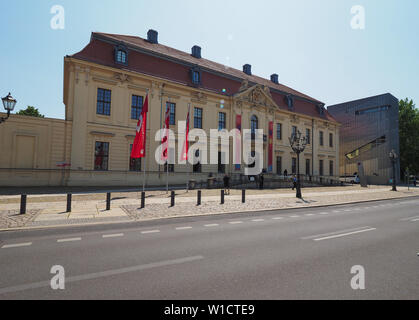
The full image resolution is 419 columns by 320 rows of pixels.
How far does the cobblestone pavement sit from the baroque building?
33.3 feet

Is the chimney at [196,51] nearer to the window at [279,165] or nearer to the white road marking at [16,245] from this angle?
the window at [279,165]

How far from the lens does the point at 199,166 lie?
28.4m

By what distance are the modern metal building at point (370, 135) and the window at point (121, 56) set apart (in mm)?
49888

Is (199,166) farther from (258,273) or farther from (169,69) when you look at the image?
(258,273)

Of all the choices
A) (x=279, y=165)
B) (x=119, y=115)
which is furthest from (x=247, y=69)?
(x=119, y=115)

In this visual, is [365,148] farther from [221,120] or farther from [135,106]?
[135,106]

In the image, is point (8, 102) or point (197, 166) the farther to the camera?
point (197, 166)

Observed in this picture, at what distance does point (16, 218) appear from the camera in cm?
827

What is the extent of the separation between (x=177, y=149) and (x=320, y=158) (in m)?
28.5

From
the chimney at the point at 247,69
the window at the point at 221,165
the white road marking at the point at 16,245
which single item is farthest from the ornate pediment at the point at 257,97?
the white road marking at the point at 16,245

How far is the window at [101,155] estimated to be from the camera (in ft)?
73.5

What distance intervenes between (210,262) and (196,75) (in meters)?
27.3

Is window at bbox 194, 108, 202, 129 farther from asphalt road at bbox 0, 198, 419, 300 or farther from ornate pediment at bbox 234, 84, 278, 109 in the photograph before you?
asphalt road at bbox 0, 198, 419, 300
